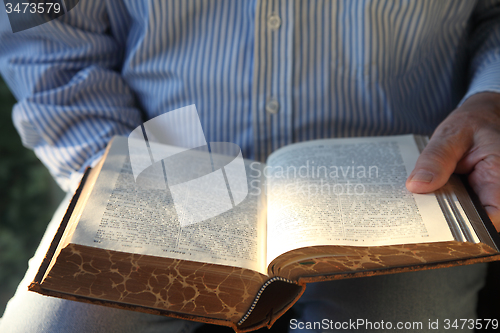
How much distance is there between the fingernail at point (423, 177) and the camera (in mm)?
486

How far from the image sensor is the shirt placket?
0.64 meters

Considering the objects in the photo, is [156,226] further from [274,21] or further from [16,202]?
[16,202]

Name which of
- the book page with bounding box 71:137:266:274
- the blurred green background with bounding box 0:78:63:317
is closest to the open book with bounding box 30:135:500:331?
the book page with bounding box 71:137:266:274

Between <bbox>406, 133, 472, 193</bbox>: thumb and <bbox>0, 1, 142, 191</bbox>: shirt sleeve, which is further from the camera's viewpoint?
<bbox>0, 1, 142, 191</bbox>: shirt sleeve

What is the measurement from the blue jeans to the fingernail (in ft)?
0.60

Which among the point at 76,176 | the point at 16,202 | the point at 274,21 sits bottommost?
the point at 16,202

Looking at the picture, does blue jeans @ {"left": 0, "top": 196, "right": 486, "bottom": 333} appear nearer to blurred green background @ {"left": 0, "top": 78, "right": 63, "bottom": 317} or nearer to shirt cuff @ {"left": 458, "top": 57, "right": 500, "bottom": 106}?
shirt cuff @ {"left": 458, "top": 57, "right": 500, "bottom": 106}

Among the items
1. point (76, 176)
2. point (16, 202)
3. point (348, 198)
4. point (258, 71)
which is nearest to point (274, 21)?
point (258, 71)

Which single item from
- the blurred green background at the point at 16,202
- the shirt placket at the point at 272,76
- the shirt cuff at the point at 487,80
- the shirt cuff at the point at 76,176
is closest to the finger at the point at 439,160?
the shirt cuff at the point at 487,80

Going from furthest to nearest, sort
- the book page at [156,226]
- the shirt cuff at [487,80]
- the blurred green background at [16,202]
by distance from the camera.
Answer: the blurred green background at [16,202] < the shirt cuff at [487,80] < the book page at [156,226]

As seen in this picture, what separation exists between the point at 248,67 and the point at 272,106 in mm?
84

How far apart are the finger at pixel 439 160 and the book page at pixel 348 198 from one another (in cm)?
2

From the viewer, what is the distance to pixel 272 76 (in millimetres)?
673

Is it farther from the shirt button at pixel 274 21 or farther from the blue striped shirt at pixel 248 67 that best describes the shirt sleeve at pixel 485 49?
the shirt button at pixel 274 21
